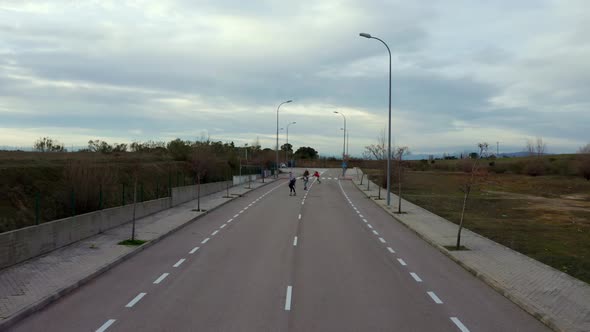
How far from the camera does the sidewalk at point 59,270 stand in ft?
28.5

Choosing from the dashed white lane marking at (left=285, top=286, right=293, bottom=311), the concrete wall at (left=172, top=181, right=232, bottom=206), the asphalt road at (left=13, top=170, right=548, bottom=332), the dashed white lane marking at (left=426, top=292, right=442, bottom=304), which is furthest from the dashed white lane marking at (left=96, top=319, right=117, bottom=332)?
the concrete wall at (left=172, top=181, right=232, bottom=206)

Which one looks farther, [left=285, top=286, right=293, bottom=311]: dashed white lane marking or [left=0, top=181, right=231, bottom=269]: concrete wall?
[left=0, top=181, right=231, bottom=269]: concrete wall

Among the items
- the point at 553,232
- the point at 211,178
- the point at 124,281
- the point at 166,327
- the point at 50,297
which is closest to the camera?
the point at 166,327

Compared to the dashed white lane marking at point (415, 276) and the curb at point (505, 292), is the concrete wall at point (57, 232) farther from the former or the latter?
the curb at point (505, 292)

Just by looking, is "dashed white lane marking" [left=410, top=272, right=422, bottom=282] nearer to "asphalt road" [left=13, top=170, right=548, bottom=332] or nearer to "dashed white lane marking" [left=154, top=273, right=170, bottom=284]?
"asphalt road" [left=13, top=170, right=548, bottom=332]

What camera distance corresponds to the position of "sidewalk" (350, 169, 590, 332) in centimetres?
831

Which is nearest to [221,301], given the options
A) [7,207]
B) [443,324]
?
[443,324]

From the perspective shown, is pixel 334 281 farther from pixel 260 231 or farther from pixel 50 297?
pixel 260 231

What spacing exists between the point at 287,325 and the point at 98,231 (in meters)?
11.8

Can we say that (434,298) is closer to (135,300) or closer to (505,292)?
(505,292)

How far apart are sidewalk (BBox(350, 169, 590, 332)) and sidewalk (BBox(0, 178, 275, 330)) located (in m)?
8.95

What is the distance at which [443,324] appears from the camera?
8.00 m

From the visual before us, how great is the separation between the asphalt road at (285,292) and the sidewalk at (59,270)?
25cm

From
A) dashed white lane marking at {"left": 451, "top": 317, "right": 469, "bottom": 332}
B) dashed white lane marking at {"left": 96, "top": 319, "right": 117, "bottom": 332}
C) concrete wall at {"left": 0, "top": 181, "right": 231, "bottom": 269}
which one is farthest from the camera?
concrete wall at {"left": 0, "top": 181, "right": 231, "bottom": 269}
